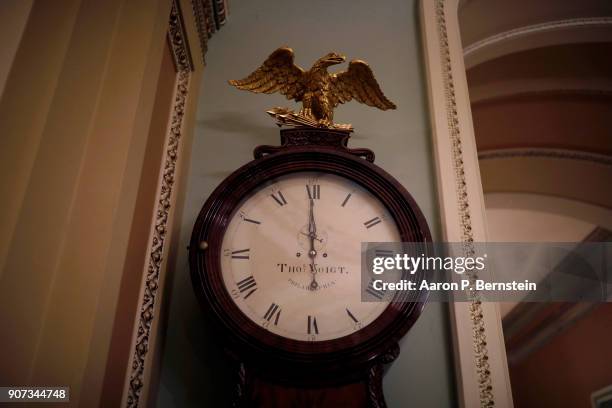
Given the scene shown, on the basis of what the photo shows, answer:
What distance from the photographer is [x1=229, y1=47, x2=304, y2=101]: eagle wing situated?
1.02 m

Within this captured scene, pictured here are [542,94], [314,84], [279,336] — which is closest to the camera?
[279,336]

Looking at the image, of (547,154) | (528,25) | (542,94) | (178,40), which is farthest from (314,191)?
(547,154)

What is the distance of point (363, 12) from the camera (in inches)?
52.8

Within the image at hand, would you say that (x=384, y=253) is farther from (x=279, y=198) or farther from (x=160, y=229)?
(x=160, y=229)

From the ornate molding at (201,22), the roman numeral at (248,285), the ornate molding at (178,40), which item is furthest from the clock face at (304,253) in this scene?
the ornate molding at (201,22)

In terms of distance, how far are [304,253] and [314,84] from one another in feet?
1.16

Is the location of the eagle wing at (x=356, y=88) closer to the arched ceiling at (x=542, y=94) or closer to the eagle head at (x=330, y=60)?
the eagle head at (x=330, y=60)

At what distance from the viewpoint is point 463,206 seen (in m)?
1.03

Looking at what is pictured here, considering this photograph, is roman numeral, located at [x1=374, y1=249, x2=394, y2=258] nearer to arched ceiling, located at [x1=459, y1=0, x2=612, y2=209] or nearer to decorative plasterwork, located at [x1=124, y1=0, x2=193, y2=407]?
decorative plasterwork, located at [x1=124, y1=0, x2=193, y2=407]

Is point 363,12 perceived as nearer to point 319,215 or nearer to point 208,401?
point 319,215

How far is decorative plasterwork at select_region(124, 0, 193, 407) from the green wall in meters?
0.08

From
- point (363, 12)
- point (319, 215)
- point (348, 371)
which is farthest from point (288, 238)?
point (363, 12)

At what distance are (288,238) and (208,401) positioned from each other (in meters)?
0.32

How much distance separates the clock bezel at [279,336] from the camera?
77 centimetres
